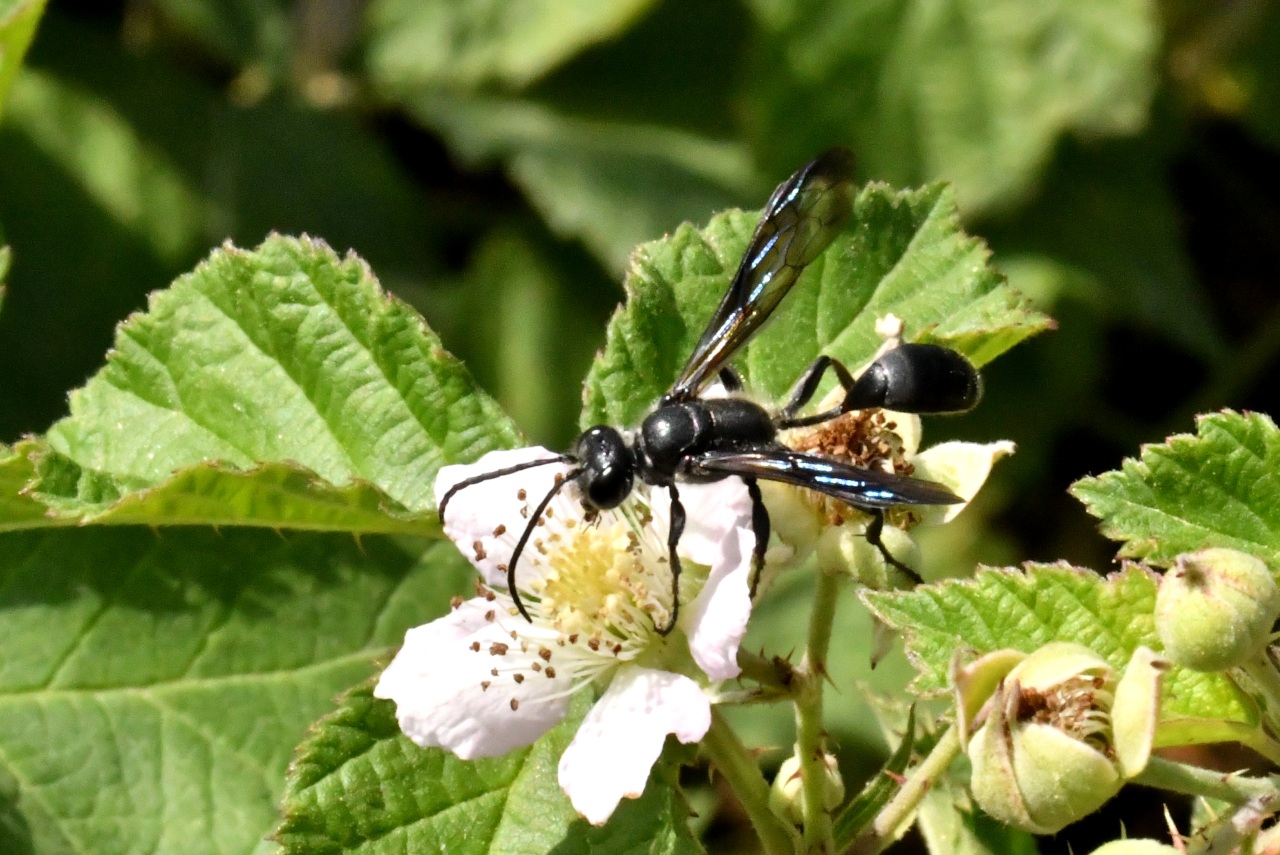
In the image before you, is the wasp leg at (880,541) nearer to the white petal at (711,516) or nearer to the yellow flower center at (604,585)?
the white petal at (711,516)

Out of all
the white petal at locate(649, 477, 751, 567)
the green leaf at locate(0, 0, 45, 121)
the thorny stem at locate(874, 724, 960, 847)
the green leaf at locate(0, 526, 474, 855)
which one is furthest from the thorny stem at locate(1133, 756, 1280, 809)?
the green leaf at locate(0, 0, 45, 121)

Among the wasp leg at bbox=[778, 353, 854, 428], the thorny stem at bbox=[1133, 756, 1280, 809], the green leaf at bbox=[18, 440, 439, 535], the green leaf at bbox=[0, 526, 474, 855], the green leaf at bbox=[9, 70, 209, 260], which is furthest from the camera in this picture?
the green leaf at bbox=[9, 70, 209, 260]

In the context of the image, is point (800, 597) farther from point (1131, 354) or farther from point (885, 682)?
point (1131, 354)

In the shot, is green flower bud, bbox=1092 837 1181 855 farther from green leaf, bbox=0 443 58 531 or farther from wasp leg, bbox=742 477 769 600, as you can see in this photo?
green leaf, bbox=0 443 58 531

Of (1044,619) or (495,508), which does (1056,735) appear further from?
(495,508)

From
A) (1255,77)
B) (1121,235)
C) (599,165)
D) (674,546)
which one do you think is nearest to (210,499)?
(674,546)
